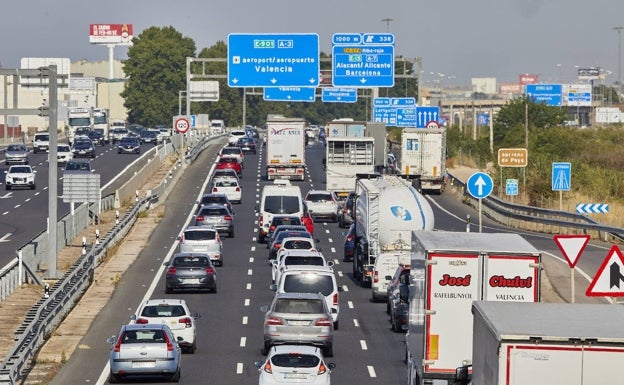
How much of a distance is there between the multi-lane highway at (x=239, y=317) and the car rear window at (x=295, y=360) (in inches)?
139

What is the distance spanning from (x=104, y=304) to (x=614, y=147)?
80.1m

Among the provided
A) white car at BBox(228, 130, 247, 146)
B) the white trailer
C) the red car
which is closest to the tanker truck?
the white trailer

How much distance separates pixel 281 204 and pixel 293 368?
112 ft

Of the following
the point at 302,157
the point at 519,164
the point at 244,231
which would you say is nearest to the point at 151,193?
the point at 244,231

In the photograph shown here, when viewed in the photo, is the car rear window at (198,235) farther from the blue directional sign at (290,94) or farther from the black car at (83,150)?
the black car at (83,150)

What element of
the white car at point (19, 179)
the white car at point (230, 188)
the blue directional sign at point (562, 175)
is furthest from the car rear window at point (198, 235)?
the white car at point (19, 179)

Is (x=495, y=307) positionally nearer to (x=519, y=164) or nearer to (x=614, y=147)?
(x=519, y=164)

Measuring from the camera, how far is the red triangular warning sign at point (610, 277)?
68.0 feet

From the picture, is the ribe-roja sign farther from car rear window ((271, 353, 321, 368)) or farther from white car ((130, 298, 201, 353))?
car rear window ((271, 353, 321, 368))

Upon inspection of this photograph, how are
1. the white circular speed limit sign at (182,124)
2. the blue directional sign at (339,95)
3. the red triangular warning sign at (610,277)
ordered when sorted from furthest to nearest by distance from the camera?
the blue directional sign at (339,95) < the white circular speed limit sign at (182,124) < the red triangular warning sign at (610,277)

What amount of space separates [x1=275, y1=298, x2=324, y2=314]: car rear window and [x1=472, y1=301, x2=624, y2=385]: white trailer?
1664cm

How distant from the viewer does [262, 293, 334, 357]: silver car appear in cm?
3194

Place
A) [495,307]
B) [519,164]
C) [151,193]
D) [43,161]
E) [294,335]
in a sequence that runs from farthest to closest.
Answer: [43,161] → [151,193] → [519,164] → [294,335] → [495,307]

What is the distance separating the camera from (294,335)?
105ft
